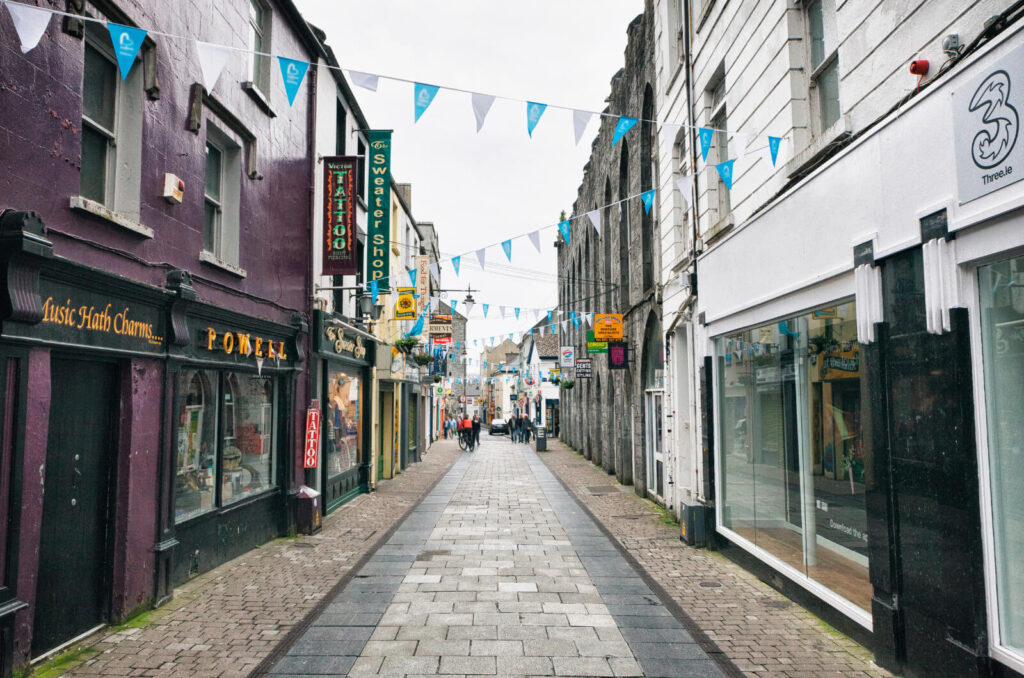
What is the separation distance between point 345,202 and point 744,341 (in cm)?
728

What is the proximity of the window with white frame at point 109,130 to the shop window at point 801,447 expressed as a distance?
7.20 m

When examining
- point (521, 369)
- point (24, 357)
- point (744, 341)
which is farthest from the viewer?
point (521, 369)

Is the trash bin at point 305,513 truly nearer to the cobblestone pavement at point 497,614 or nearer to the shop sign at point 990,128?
the cobblestone pavement at point 497,614

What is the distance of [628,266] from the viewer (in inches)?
712

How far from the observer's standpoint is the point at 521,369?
71.0 metres

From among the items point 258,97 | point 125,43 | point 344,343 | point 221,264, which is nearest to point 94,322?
point 125,43

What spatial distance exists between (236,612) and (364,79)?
18.2ft

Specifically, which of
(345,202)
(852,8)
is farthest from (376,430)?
(852,8)

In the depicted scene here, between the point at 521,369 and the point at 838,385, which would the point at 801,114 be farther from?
the point at 521,369

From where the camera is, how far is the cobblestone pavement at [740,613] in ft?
17.6

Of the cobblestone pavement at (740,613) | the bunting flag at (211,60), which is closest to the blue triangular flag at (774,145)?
the cobblestone pavement at (740,613)

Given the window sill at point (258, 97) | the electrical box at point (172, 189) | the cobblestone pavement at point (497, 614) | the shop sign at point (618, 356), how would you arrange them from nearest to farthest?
the cobblestone pavement at point (497, 614)
the electrical box at point (172, 189)
the window sill at point (258, 97)
the shop sign at point (618, 356)

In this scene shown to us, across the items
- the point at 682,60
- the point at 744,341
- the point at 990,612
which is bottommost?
the point at 990,612

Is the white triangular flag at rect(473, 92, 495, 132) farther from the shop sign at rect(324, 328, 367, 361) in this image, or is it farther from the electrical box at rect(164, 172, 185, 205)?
the shop sign at rect(324, 328, 367, 361)
